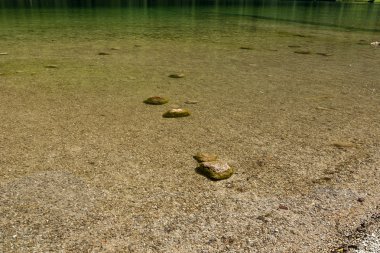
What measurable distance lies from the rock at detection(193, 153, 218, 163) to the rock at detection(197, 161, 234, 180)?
0.11m

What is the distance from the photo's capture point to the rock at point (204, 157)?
2.98 meters

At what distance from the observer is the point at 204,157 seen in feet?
9.91

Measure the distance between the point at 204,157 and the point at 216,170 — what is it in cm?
29

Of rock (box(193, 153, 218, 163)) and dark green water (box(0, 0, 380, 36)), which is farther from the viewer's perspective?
dark green water (box(0, 0, 380, 36))

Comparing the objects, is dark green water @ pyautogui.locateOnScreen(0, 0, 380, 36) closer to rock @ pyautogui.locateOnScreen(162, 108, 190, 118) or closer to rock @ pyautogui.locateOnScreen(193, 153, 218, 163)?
rock @ pyautogui.locateOnScreen(162, 108, 190, 118)

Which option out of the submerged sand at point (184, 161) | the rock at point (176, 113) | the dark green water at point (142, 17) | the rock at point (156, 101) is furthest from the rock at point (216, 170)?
the dark green water at point (142, 17)

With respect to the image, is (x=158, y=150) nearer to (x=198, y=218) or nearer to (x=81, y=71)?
(x=198, y=218)

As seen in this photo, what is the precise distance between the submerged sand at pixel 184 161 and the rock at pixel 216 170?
0.06 m

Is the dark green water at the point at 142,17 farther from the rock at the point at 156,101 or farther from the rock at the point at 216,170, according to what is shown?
the rock at the point at 216,170

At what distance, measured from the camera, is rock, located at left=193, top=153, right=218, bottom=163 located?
2.98m

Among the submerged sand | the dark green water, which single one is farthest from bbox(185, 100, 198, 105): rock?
the dark green water

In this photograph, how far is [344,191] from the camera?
8.27ft

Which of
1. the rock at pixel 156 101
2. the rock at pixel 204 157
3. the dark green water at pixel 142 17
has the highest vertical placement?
the dark green water at pixel 142 17

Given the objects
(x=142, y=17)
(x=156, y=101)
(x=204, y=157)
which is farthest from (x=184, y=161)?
(x=142, y=17)
